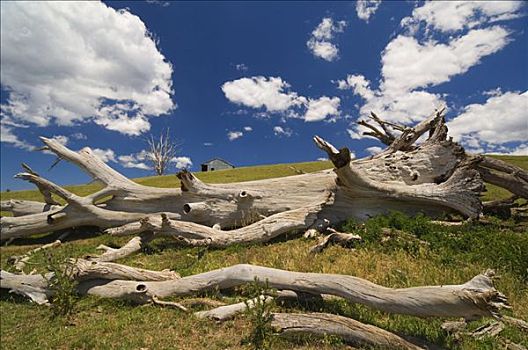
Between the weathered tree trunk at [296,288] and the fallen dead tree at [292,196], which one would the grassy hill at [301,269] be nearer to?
the weathered tree trunk at [296,288]

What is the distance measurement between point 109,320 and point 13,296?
440 cm

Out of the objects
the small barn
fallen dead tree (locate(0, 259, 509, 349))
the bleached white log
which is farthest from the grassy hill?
the small barn

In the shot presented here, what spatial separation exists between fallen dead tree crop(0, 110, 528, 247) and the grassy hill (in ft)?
4.10

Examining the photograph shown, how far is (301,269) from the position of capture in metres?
9.24

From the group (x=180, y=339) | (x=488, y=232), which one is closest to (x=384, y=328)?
(x=180, y=339)

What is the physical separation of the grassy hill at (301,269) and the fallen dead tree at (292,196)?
4.10 ft

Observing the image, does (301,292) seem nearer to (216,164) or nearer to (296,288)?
(296,288)

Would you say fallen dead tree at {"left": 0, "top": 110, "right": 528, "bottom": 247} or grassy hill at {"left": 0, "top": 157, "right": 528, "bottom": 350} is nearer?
grassy hill at {"left": 0, "top": 157, "right": 528, "bottom": 350}

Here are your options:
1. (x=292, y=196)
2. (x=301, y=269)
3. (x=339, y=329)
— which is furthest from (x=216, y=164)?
(x=339, y=329)

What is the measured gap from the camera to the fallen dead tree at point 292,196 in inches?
554

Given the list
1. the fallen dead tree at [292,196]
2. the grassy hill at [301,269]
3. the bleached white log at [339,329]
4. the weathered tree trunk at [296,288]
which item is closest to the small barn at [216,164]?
the fallen dead tree at [292,196]

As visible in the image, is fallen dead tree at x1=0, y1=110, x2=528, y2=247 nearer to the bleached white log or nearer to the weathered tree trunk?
the weathered tree trunk

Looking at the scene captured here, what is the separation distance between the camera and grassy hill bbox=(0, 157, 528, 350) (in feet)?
20.2

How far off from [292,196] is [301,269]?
640 cm
